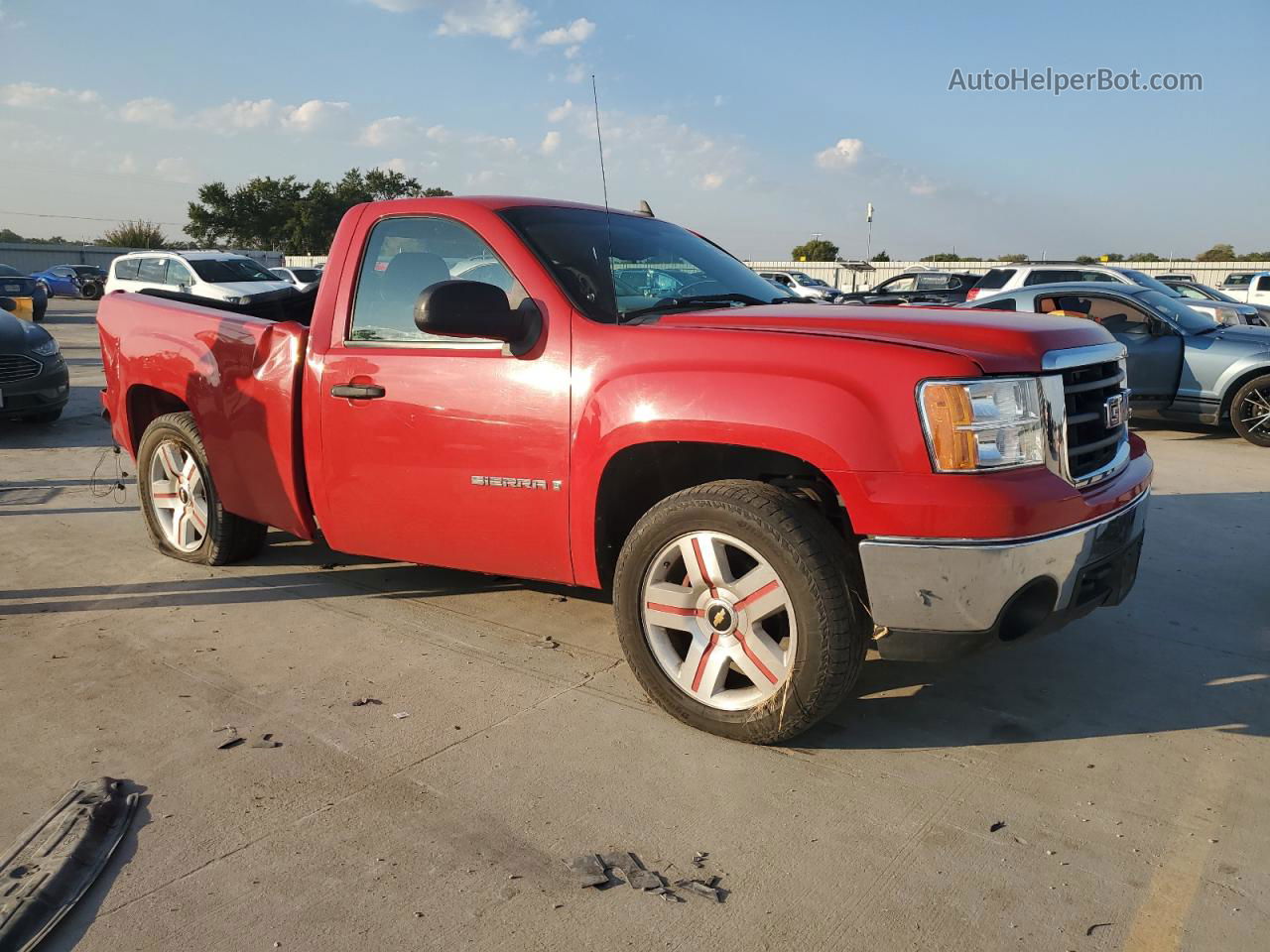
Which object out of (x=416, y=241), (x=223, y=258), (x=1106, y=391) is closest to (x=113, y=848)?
(x=416, y=241)

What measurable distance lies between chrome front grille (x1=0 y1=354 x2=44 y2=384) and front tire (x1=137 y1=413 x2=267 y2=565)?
493 cm

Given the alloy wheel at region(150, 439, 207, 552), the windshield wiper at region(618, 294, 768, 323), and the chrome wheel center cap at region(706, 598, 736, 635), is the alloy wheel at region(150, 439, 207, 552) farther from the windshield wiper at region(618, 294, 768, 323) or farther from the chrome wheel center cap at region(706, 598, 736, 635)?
the chrome wheel center cap at region(706, 598, 736, 635)

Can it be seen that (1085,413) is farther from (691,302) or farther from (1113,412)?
(691,302)

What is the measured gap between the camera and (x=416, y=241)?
4.07 meters

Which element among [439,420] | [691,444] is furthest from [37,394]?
[691,444]

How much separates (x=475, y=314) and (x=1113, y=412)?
7.46 feet

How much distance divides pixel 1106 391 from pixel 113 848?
3411 millimetres

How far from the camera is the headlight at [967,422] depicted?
9.42 feet

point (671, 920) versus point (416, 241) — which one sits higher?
point (416, 241)

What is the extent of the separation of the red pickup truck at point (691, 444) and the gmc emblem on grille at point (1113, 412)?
0.05 feet

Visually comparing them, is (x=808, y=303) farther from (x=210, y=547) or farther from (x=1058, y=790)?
(x=210, y=547)

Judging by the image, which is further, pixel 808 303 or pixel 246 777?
pixel 808 303

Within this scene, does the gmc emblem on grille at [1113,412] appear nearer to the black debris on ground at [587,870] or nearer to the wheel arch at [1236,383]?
the black debris on ground at [587,870]

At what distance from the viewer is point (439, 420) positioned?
12.5 ft
